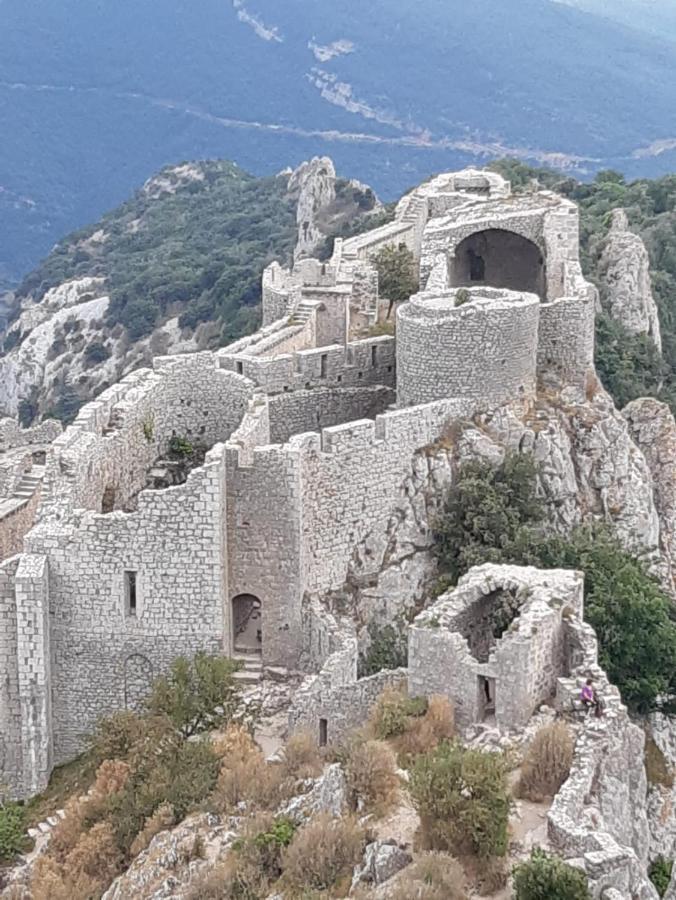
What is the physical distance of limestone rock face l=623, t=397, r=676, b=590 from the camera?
35.4m

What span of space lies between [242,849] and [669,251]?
179 ft

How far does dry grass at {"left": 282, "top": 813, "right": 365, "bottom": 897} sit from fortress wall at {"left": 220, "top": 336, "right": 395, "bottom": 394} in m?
13.2

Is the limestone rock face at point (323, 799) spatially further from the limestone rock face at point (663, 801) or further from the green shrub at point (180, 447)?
the green shrub at point (180, 447)

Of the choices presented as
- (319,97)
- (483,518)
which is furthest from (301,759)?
(319,97)

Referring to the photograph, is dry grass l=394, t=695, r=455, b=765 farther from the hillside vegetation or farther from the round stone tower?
the hillside vegetation

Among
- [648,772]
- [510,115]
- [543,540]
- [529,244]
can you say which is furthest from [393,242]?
[510,115]

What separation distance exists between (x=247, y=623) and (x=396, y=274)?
14.7 metres

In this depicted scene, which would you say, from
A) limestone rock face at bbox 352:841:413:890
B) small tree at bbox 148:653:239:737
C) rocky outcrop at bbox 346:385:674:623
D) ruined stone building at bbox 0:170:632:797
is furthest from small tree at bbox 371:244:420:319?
limestone rock face at bbox 352:841:413:890

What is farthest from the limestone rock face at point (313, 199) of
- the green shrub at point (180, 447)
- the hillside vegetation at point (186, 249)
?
the green shrub at point (180, 447)

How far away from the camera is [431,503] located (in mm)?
29453

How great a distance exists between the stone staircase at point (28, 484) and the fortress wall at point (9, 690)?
5685mm

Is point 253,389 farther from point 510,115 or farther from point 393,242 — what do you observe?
point 510,115

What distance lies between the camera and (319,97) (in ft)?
593

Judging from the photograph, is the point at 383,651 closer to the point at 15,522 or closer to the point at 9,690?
the point at 9,690
